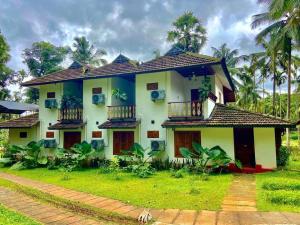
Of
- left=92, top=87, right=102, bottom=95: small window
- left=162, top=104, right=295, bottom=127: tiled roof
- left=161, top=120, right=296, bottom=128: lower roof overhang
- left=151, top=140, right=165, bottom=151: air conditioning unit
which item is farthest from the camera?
left=92, top=87, right=102, bottom=95: small window

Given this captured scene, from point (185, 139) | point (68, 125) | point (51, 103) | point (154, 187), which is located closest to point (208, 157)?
point (185, 139)

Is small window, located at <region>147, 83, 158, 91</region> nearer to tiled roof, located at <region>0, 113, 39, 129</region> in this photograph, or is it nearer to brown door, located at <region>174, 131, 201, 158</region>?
brown door, located at <region>174, 131, 201, 158</region>

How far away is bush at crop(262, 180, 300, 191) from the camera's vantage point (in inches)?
327

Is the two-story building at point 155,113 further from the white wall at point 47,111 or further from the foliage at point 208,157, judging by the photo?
the foliage at point 208,157

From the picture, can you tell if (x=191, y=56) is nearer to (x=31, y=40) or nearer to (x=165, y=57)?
(x=165, y=57)

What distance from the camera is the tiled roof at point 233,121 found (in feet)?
38.7

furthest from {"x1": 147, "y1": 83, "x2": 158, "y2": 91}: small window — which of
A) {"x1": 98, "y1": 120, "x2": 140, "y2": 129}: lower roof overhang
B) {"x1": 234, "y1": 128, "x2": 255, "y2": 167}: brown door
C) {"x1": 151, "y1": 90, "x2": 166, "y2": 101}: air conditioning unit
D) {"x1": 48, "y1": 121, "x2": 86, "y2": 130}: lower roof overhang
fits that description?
{"x1": 234, "y1": 128, "x2": 255, "y2": 167}: brown door

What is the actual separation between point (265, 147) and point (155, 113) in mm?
5689

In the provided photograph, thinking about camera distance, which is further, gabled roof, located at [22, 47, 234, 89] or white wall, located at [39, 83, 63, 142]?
white wall, located at [39, 83, 63, 142]

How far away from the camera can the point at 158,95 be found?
13.7m

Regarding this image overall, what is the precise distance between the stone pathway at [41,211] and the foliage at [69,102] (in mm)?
8723

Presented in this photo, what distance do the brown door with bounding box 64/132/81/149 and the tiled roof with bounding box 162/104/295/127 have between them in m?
6.03

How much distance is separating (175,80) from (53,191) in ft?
28.3

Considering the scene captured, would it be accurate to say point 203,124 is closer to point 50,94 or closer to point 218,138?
point 218,138
